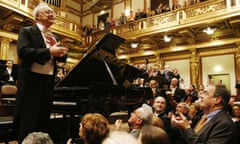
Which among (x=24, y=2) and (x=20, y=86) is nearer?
(x=20, y=86)

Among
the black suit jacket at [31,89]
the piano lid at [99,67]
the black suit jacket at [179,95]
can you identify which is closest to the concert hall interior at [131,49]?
the piano lid at [99,67]

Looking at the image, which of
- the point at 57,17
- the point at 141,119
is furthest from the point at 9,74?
Result: the point at 141,119

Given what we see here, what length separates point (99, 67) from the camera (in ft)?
12.0

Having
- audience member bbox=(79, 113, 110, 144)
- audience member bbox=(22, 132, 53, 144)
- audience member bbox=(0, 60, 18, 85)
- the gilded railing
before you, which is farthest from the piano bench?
the gilded railing

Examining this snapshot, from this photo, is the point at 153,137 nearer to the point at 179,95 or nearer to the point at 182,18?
the point at 179,95

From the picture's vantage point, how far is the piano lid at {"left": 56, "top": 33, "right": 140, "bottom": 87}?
3326 millimetres

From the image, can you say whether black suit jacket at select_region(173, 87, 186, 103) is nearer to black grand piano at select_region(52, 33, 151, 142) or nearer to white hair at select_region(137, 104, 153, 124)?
black grand piano at select_region(52, 33, 151, 142)

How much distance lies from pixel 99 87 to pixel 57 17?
855cm

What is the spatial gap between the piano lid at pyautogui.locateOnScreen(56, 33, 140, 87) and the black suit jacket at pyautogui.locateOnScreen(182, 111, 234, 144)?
169 cm

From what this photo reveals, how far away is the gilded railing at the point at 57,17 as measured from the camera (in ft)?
25.2

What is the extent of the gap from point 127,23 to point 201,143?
9.91 meters

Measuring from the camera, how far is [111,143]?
3.43 ft

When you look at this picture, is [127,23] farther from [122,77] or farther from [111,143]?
[111,143]

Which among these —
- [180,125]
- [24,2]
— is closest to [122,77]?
[180,125]
